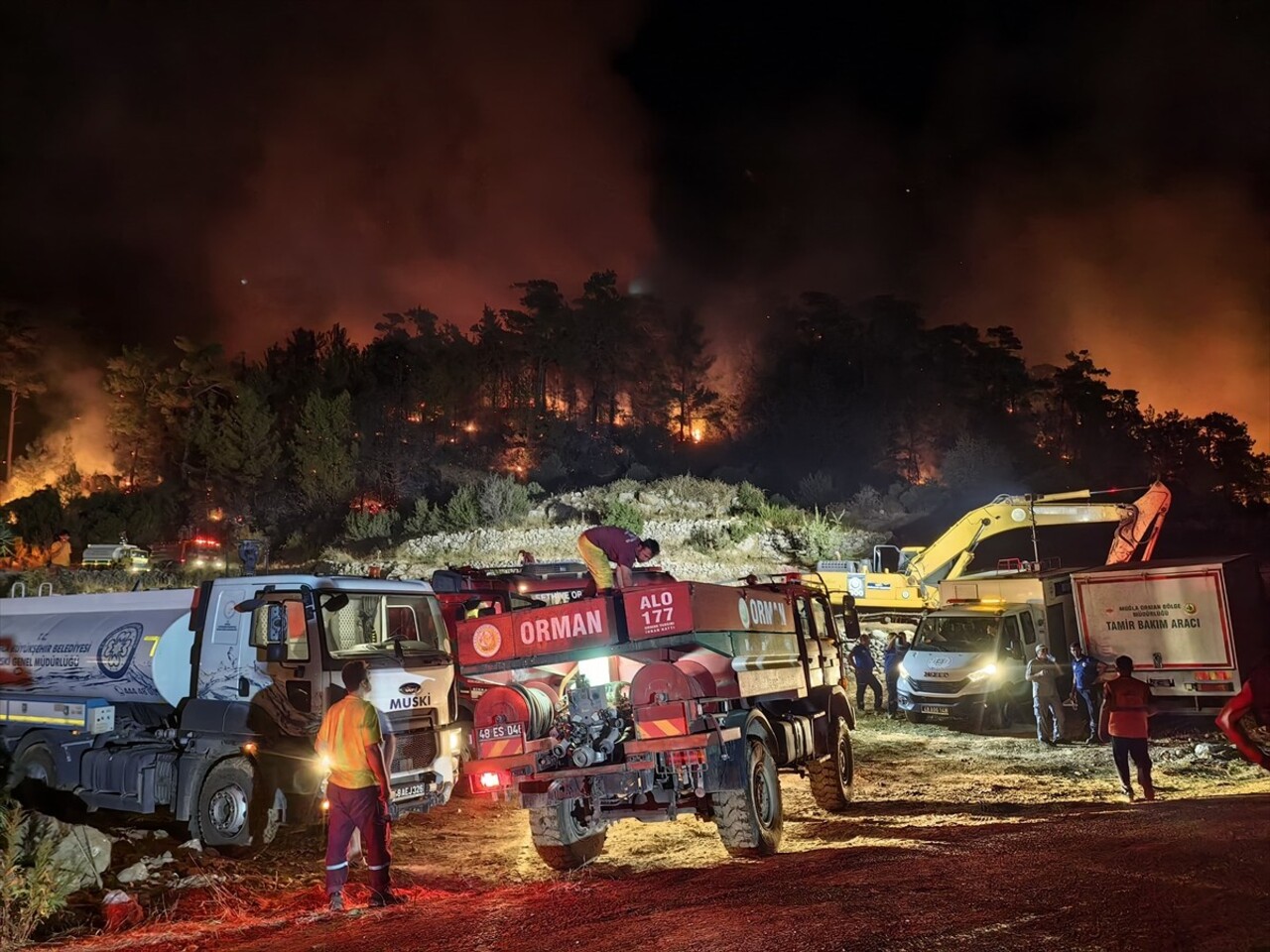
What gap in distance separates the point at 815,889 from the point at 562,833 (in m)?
2.51

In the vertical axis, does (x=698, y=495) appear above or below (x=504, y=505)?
below

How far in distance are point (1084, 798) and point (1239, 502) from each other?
160 ft

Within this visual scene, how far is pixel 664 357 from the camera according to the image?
6906 centimetres

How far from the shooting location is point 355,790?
689cm

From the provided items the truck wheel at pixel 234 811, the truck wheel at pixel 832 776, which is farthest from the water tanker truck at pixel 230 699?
the truck wheel at pixel 832 776

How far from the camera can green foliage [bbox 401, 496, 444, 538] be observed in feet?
133

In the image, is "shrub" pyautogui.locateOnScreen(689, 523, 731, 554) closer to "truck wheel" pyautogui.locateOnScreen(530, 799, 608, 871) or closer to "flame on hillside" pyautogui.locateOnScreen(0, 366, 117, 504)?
"truck wheel" pyautogui.locateOnScreen(530, 799, 608, 871)

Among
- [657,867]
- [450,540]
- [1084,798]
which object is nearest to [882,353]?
[450,540]

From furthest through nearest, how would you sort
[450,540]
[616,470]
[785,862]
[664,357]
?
[664,357]
[616,470]
[450,540]
[785,862]

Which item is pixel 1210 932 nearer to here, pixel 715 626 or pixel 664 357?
pixel 715 626

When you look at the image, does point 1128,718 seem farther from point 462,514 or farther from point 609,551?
point 462,514

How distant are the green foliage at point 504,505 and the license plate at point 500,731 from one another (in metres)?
32.4

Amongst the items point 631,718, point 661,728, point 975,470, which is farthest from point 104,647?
point 975,470

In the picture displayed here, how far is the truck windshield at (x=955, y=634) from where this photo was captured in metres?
17.3
